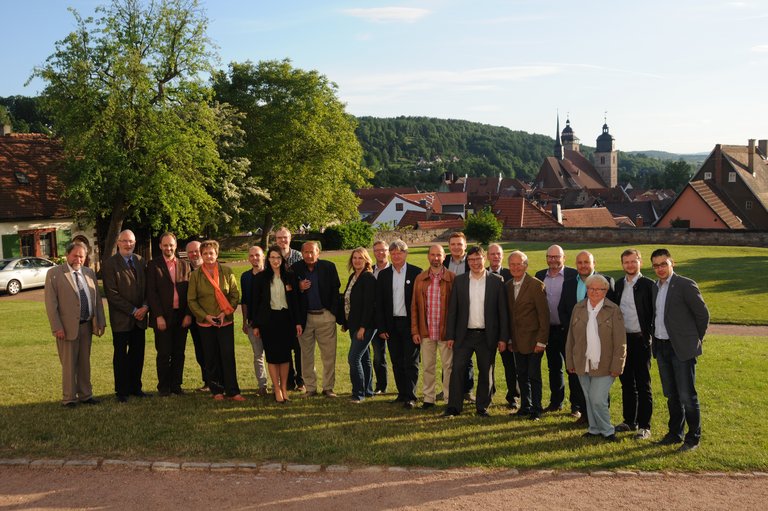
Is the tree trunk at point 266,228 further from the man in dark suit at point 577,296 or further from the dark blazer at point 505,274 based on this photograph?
the man in dark suit at point 577,296

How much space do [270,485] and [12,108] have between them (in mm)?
98879

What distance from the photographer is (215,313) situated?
8.57m

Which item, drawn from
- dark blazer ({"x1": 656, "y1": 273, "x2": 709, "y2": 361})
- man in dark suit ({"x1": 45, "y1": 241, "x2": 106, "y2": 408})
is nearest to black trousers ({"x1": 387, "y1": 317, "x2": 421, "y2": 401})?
dark blazer ({"x1": 656, "y1": 273, "x2": 709, "y2": 361})

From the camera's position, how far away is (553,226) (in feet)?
162

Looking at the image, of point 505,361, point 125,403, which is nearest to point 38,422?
point 125,403

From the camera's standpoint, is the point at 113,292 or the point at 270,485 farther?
the point at 113,292

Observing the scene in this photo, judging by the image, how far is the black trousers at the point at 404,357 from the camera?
8.47 metres

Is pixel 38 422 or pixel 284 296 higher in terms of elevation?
pixel 284 296

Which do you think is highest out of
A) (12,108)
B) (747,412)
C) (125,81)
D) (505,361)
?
(12,108)

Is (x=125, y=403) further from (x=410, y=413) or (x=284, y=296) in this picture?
(x=410, y=413)

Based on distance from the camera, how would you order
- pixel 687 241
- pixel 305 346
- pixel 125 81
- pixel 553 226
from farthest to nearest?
1. pixel 553 226
2. pixel 687 241
3. pixel 125 81
4. pixel 305 346

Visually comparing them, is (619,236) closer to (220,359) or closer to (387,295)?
(387,295)

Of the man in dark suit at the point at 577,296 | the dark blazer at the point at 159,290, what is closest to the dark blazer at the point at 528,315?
the man in dark suit at the point at 577,296

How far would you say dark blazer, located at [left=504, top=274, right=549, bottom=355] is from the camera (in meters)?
7.80
